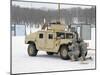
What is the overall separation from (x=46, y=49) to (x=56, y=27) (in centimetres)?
26

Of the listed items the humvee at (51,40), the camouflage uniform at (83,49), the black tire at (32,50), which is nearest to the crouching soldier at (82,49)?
the camouflage uniform at (83,49)

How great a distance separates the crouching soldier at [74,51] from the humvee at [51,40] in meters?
0.04

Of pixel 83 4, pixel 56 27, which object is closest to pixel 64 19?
pixel 56 27

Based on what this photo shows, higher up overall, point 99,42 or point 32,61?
point 99,42

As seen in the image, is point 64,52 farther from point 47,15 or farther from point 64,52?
point 47,15

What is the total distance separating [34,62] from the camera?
2625 mm

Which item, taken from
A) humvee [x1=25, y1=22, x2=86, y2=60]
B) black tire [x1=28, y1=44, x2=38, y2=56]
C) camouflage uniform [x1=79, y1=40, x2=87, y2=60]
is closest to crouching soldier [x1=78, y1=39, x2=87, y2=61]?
camouflage uniform [x1=79, y1=40, x2=87, y2=60]

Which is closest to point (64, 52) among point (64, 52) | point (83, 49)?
point (64, 52)

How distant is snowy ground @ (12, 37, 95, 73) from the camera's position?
2.54 meters

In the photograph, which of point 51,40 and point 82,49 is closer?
point 51,40

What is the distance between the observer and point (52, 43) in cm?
270

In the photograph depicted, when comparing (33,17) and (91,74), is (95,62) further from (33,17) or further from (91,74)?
(33,17)

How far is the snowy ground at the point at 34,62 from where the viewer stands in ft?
8.34

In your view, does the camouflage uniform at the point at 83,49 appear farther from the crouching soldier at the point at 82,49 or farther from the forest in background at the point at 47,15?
the forest in background at the point at 47,15
